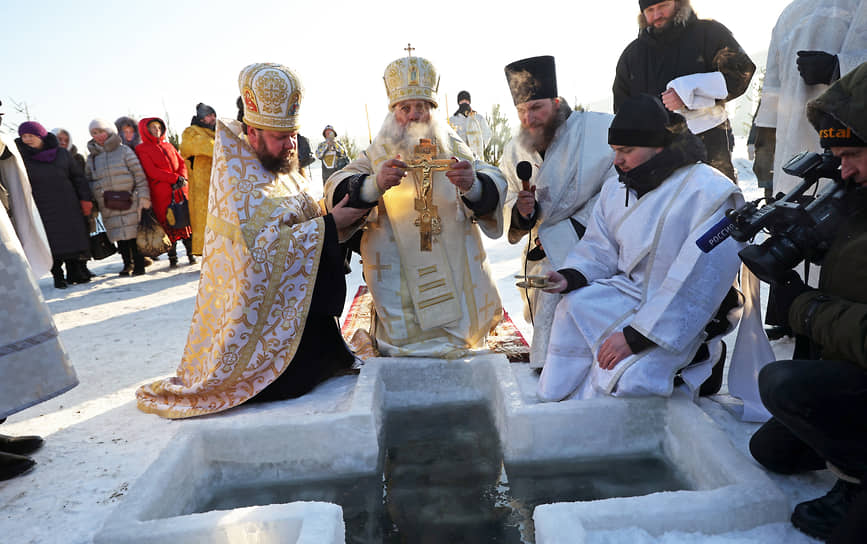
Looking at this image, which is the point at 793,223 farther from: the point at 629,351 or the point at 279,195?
the point at 279,195

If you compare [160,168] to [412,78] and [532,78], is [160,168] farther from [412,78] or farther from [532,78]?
[532,78]

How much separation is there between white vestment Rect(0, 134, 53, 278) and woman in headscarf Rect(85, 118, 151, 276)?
325cm

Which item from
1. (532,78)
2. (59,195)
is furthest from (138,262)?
(532,78)

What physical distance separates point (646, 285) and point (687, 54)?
1801mm

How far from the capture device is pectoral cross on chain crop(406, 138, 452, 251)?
354cm

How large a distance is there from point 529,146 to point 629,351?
1.66m

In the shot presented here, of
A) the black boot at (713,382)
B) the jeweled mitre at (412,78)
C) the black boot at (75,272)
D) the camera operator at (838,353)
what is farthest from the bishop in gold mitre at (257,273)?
the black boot at (75,272)

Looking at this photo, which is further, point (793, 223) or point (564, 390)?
point (564, 390)

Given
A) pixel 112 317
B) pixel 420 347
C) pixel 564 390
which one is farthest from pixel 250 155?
pixel 112 317

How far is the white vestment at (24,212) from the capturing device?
4277 mm

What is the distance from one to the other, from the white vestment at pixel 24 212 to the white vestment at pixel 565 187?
3513mm

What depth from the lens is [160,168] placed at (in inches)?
314

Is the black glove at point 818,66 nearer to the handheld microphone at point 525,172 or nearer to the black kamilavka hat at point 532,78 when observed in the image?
the black kamilavka hat at point 532,78

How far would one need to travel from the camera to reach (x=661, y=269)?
112 inches
